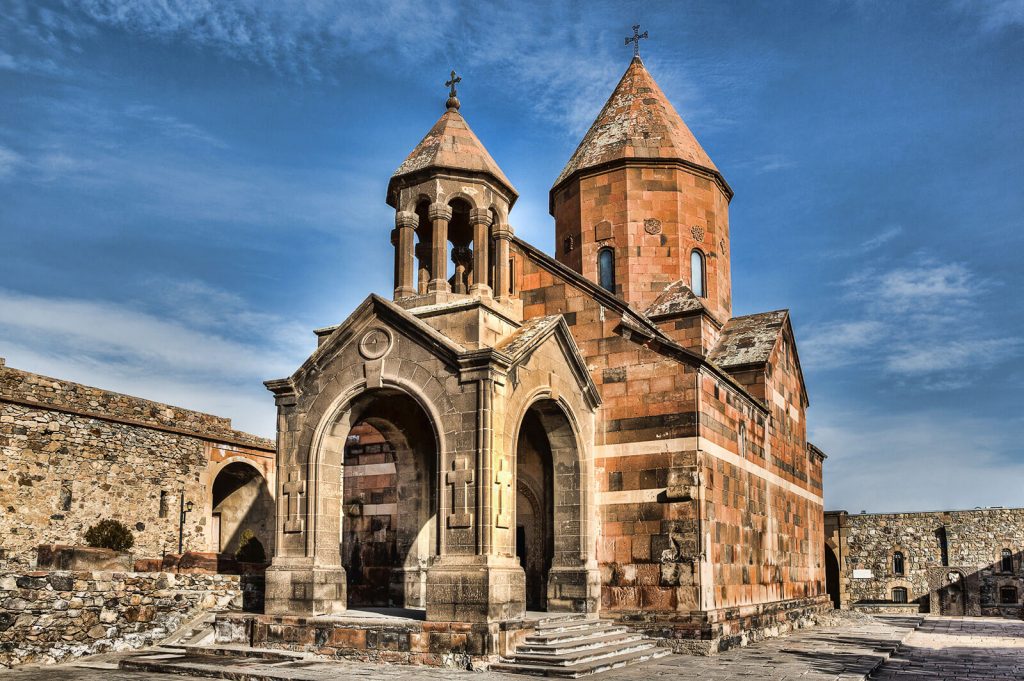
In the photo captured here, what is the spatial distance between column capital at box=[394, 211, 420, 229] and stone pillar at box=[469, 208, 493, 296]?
36.8 inches

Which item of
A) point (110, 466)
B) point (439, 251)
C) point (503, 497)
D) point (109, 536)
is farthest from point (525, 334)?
point (110, 466)

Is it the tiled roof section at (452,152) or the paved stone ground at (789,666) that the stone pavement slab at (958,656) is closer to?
the paved stone ground at (789,666)

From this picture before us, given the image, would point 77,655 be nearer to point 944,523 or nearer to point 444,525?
point 444,525

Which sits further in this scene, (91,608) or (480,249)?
(480,249)

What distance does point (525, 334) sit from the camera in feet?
46.3

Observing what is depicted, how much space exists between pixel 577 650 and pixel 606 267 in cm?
1047

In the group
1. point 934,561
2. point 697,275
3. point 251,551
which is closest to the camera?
point 697,275

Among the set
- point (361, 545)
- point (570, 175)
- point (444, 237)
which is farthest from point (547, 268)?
point (361, 545)

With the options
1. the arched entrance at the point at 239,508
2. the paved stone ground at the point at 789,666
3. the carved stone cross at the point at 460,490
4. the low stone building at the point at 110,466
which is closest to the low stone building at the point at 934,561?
the paved stone ground at the point at 789,666

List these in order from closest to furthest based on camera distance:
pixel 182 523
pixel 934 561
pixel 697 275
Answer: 1. pixel 697 275
2. pixel 182 523
3. pixel 934 561

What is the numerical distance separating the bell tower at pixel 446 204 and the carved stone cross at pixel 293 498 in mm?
3333

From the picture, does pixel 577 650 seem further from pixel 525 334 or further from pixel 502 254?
pixel 502 254

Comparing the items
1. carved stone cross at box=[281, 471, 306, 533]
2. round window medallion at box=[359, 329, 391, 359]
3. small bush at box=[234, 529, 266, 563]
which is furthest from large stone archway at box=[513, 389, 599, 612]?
small bush at box=[234, 529, 266, 563]

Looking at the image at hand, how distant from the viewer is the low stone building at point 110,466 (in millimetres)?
18969
